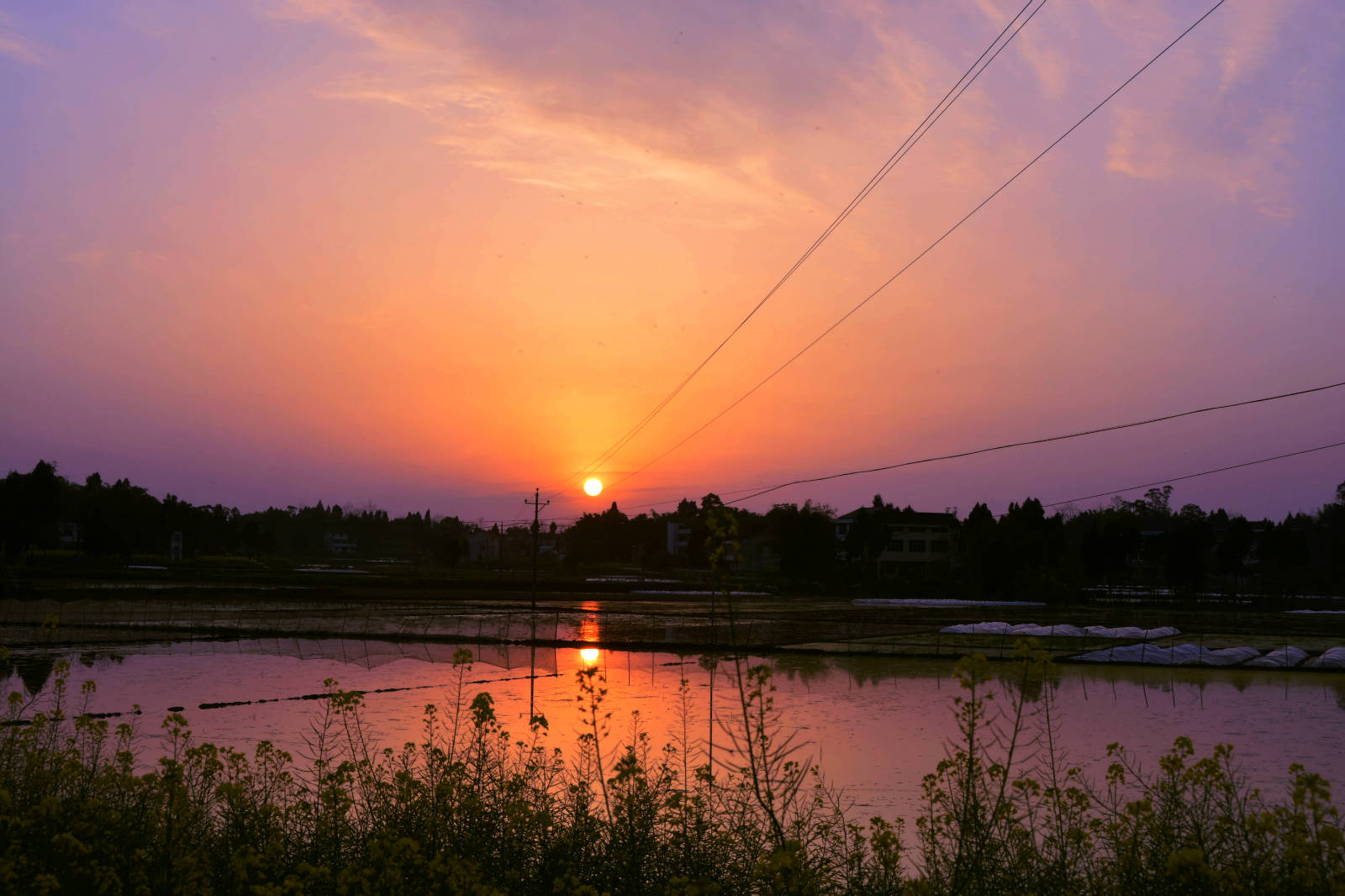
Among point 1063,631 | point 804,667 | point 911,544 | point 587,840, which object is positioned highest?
point 911,544

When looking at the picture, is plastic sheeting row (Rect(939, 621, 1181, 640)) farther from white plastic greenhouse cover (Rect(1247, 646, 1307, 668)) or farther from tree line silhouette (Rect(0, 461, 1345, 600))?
tree line silhouette (Rect(0, 461, 1345, 600))

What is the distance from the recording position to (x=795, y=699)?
937 inches

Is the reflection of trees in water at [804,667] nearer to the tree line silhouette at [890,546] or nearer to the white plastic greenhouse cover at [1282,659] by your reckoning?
the white plastic greenhouse cover at [1282,659]

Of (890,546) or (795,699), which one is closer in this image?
(795,699)

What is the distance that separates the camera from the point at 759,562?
152 metres

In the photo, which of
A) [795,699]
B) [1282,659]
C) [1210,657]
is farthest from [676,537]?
[795,699]

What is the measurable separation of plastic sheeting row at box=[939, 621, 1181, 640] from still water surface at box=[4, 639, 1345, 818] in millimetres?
12838

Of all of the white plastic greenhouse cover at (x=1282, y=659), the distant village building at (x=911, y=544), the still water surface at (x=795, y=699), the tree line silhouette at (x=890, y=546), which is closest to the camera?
the still water surface at (x=795, y=699)

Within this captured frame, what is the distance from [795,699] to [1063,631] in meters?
28.6

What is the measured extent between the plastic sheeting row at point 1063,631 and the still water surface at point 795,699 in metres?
12.8

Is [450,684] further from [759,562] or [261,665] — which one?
[759,562]

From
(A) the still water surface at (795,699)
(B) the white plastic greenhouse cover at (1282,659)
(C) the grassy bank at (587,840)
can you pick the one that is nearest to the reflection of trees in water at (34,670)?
(A) the still water surface at (795,699)

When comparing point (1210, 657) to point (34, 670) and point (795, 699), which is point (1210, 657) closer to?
point (795, 699)

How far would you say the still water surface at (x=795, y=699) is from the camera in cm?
1727
